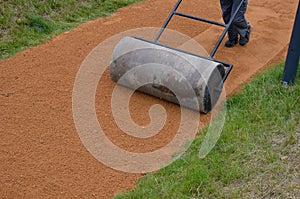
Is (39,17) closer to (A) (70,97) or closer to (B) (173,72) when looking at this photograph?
(A) (70,97)

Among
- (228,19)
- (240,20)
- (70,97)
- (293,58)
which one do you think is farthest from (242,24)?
(70,97)

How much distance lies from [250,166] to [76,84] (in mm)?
2248

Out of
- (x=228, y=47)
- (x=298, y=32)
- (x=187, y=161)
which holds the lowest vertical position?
(x=228, y=47)

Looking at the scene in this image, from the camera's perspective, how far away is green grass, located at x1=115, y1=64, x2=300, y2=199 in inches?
150

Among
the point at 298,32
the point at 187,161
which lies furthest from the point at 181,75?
the point at 298,32

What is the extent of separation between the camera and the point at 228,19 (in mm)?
6129

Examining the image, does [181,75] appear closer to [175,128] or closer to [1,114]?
[175,128]

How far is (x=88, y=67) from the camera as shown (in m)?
5.75

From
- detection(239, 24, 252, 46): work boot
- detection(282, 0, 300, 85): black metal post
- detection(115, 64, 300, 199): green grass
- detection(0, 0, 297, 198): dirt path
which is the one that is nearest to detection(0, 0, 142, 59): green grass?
detection(0, 0, 297, 198): dirt path

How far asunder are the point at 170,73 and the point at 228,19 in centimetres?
171

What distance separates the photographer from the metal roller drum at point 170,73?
474cm

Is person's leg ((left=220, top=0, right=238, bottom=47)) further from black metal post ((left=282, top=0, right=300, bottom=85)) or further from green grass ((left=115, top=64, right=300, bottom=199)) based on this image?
green grass ((left=115, top=64, right=300, bottom=199))

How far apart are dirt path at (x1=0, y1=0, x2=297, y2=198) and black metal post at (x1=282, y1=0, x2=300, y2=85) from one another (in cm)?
54

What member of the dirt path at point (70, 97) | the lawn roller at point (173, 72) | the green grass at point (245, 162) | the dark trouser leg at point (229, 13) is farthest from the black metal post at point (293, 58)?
the dark trouser leg at point (229, 13)
